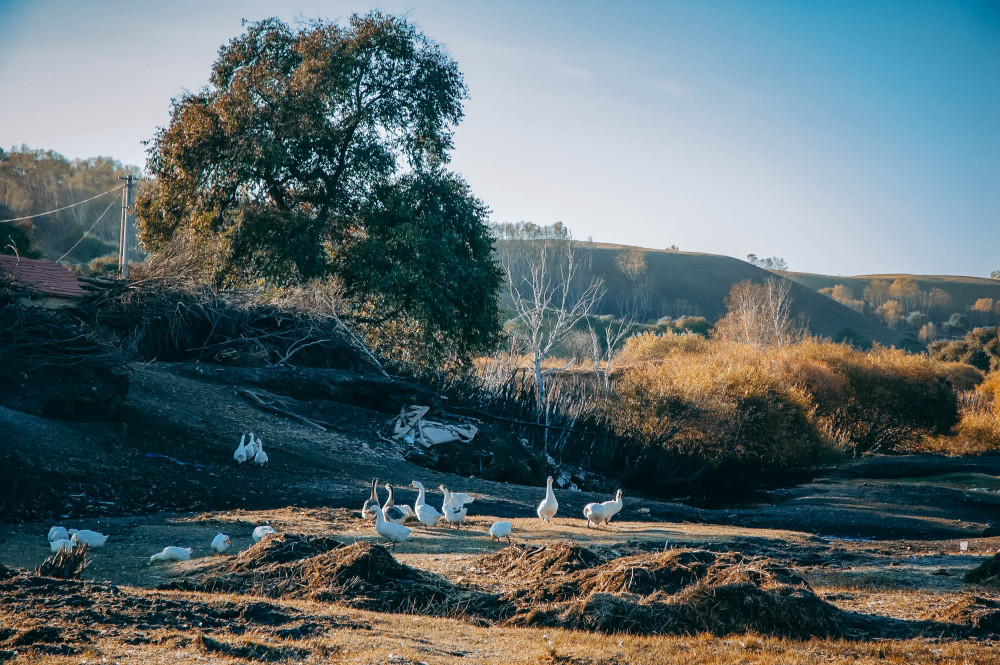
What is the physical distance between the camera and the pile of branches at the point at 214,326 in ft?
74.0

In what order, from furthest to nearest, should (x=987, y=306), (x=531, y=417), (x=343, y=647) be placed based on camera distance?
(x=987, y=306) < (x=531, y=417) < (x=343, y=647)

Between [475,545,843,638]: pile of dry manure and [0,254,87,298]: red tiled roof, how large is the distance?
1691 centimetres

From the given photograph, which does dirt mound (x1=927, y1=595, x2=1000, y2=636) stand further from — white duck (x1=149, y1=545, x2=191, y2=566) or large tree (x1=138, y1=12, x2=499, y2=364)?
large tree (x1=138, y1=12, x2=499, y2=364)

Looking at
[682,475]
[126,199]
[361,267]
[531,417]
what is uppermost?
[126,199]

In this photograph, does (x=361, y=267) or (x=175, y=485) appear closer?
(x=175, y=485)

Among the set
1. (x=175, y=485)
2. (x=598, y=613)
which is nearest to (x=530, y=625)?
(x=598, y=613)

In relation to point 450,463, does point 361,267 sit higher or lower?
higher

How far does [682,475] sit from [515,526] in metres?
15.2

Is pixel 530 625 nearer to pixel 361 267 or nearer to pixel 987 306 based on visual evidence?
pixel 361 267

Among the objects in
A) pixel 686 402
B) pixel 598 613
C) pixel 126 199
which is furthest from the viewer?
pixel 126 199

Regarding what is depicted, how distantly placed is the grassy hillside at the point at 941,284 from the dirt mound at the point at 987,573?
14129 cm

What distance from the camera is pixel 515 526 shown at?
45.1 feet

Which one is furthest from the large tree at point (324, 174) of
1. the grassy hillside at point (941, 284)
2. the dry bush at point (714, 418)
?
the grassy hillside at point (941, 284)

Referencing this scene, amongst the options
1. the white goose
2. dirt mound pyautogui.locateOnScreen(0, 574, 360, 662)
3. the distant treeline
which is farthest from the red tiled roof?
the distant treeline
